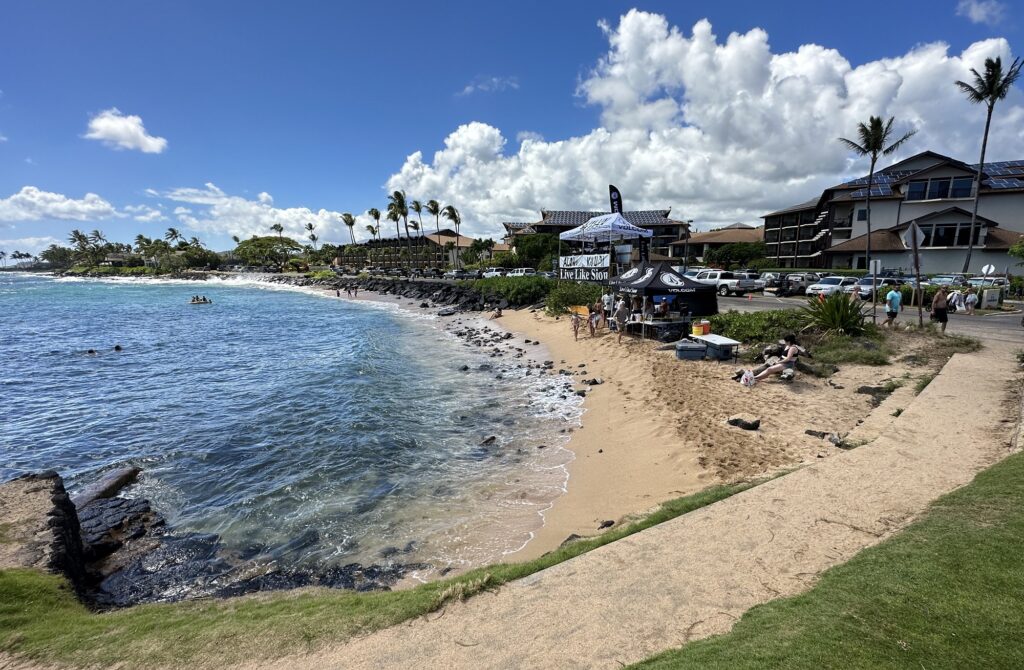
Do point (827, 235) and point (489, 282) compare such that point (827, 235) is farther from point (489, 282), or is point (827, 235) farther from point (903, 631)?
point (903, 631)

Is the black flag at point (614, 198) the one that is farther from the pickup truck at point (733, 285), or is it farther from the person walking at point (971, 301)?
the person walking at point (971, 301)

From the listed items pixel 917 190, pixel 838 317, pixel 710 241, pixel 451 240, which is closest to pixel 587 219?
pixel 710 241

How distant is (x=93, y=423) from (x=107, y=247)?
185m

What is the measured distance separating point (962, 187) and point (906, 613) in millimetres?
59825

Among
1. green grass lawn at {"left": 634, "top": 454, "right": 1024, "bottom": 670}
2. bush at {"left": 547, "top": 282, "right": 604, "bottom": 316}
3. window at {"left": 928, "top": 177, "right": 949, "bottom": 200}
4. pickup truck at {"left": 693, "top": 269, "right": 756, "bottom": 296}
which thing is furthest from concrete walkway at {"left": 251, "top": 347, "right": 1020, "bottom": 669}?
window at {"left": 928, "top": 177, "right": 949, "bottom": 200}

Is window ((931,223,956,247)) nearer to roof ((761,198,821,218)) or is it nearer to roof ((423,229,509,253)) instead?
roof ((761,198,821,218))

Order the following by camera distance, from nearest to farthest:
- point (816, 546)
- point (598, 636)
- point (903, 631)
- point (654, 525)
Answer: point (903, 631) → point (598, 636) → point (816, 546) → point (654, 525)

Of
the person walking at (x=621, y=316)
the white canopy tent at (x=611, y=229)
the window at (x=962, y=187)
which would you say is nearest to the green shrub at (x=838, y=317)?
the person walking at (x=621, y=316)

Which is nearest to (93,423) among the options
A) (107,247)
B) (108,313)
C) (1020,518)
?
(1020,518)

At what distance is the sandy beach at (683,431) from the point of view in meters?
7.86

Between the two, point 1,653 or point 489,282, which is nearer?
point 1,653

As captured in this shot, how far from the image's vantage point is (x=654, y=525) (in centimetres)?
597

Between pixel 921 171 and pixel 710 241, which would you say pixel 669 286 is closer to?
pixel 921 171

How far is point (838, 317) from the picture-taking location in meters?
15.2
